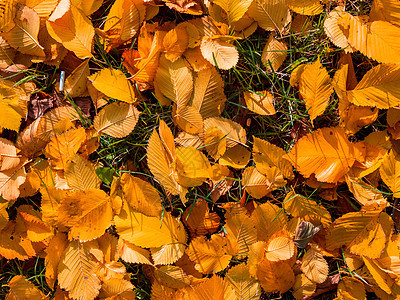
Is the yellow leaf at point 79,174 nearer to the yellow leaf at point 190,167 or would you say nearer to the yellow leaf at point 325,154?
the yellow leaf at point 190,167

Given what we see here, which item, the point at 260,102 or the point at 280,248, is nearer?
the point at 280,248

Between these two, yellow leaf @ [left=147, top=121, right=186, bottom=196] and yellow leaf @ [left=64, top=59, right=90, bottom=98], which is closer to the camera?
yellow leaf @ [left=147, top=121, right=186, bottom=196]

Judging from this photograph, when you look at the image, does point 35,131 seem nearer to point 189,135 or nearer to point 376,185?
point 189,135

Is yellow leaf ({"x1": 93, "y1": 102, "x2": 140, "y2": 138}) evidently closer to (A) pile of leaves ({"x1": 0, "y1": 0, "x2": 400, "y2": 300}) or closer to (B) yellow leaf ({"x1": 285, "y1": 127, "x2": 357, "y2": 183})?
(A) pile of leaves ({"x1": 0, "y1": 0, "x2": 400, "y2": 300})

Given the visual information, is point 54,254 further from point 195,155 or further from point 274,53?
point 274,53

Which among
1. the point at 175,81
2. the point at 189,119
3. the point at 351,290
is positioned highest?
the point at 175,81

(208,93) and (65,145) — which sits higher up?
(208,93)

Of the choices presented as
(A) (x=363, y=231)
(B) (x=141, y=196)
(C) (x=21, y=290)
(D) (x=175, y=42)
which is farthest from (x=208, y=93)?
(C) (x=21, y=290)

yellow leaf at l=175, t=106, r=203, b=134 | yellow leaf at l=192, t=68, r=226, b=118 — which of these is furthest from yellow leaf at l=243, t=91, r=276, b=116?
yellow leaf at l=175, t=106, r=203, b=134
